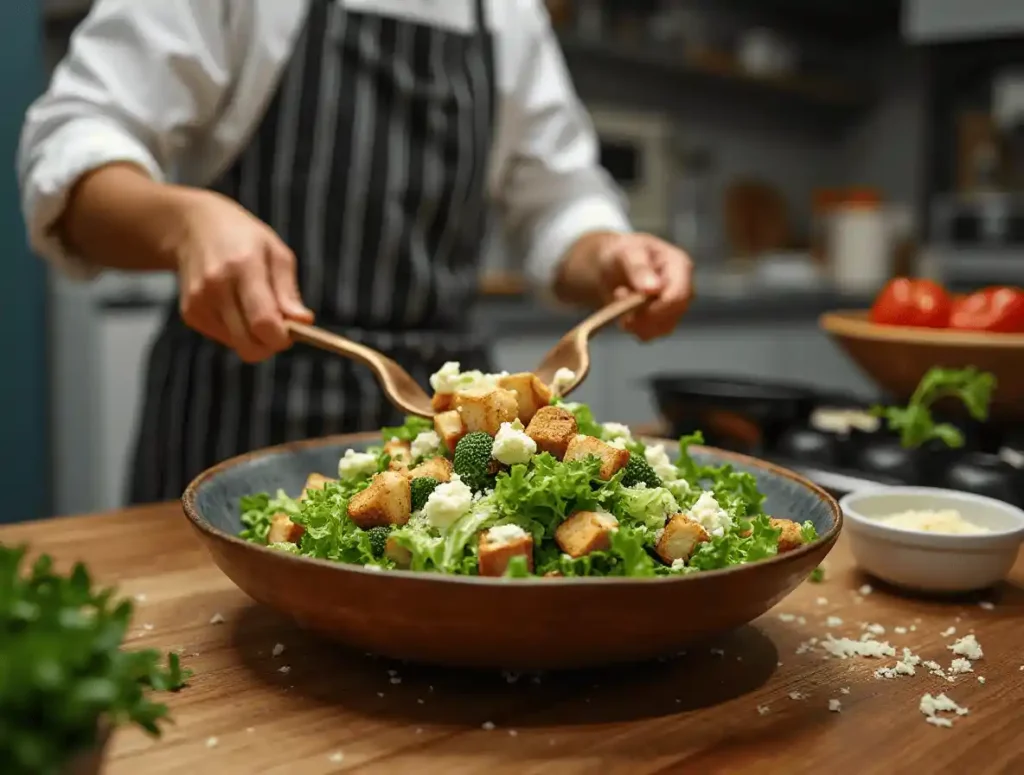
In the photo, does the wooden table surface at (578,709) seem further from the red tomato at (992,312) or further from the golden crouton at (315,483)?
the red tomato at (992,312)

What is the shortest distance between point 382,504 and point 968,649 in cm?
47

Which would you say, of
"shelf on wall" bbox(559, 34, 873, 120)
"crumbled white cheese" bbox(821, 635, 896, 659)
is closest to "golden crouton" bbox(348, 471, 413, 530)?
"crumbled white cheese" bbox(821, 635, 896, 659)

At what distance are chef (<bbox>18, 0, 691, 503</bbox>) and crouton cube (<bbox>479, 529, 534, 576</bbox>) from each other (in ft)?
2.20

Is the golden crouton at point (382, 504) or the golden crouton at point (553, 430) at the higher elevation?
the golden crouton at point (553, 430)

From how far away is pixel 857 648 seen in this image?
2.82 feet

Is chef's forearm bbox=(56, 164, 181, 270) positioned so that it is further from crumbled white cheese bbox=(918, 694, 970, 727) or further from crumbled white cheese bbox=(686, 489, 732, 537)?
crumbled white cheese bbox=(918, 694, 970, 727)

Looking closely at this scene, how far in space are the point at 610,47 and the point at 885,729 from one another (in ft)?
10.8

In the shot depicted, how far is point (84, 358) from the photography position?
8.42 feet

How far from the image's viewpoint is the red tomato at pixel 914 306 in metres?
1.62

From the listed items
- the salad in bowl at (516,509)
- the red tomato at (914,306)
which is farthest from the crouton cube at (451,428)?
the red tomato at (914,306)

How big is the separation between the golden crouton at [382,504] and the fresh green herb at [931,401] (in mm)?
747

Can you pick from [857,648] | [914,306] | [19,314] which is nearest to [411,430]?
[857,648]

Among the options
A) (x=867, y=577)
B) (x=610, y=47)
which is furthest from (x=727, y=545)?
(x=610, y=47)

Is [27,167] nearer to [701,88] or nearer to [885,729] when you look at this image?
[885,729]
